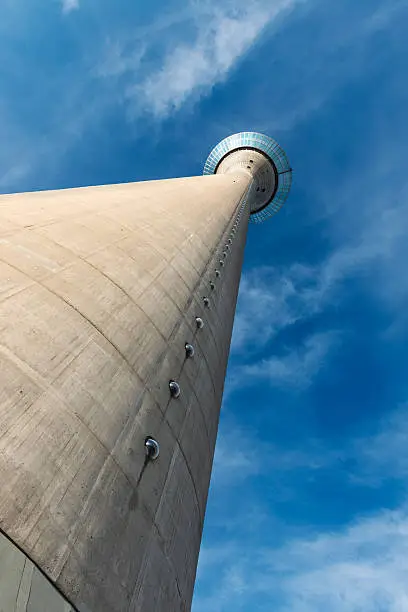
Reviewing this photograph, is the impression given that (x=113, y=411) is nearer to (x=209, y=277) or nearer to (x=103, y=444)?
(x=103, y=444)

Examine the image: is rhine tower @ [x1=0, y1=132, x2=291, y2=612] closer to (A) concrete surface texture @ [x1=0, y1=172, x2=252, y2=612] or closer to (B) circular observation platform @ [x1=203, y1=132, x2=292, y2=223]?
(A) concrete surface texture @ [x1=0, y1=172, x2=252, y2=612]

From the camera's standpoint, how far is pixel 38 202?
1535 cm

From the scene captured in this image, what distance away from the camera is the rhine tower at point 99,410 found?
612 cm

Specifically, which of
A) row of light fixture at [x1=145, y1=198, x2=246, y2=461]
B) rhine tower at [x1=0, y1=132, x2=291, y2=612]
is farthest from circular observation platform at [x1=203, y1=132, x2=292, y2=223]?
rhine tower at [x1=0, y1=132, x2=291, y2=612]

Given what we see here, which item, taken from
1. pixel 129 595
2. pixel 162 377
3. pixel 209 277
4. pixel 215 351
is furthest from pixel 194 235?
pixel 129 595

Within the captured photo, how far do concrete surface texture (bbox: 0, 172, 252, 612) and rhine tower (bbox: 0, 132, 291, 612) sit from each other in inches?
1.1

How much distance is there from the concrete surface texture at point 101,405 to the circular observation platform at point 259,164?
44.8 m

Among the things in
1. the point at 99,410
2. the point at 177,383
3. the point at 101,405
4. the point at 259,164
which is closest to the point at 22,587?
the point at 99,410

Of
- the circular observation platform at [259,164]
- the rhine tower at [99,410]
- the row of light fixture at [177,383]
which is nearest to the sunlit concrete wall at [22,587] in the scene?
the rhine tower at [99,410]

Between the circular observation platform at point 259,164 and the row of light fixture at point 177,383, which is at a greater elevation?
the circular observation platform at point 259,164

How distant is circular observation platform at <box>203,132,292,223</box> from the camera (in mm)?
57938

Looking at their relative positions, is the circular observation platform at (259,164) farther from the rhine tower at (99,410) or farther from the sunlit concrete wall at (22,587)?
the sunlit concrete wall at (22,587)

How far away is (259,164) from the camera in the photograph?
5791 cm

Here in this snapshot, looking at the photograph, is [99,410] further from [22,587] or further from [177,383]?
[177,383]
